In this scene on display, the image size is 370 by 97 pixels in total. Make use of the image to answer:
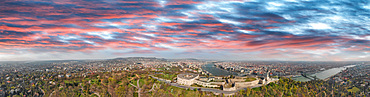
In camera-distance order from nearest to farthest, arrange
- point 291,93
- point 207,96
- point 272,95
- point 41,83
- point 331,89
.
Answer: point 207,96
point 272,95
point 291,93
point 331,89
point 41,83

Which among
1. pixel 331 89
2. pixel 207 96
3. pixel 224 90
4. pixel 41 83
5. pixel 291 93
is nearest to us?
Result: pixel 207 96

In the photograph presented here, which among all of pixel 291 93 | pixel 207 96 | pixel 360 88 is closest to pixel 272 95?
pixel 291 93

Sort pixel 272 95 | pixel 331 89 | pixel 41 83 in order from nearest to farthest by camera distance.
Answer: pixel 272 95 → pixel 331 89 → pixel 41 83

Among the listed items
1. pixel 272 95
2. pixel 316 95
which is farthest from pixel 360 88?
pixel 272 95

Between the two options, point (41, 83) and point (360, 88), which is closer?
point (360, 88)

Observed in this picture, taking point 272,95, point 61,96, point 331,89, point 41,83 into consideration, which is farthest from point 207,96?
point 41,83

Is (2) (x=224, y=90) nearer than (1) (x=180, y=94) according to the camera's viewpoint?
No

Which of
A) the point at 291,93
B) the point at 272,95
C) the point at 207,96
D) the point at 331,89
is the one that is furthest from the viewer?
the point at 331,89

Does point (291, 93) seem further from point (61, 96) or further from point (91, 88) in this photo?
point (61, 96)

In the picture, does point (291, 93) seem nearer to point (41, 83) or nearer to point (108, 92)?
point (108, 92)
